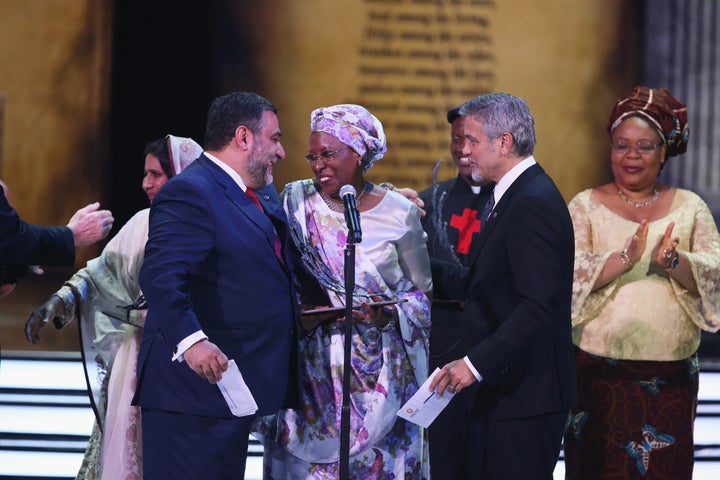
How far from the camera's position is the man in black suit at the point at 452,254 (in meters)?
3.76

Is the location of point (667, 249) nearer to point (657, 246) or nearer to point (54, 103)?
point (657, 246)

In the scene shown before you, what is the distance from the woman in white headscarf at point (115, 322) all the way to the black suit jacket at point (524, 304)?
144 cm

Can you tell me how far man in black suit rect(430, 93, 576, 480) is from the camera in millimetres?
2795

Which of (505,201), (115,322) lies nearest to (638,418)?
(505,201)

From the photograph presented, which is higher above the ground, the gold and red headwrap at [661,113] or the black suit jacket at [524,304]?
the gold and red headwrap at [661,113]

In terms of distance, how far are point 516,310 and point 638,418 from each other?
114cm

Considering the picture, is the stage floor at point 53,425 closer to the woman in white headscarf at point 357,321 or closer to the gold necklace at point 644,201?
the woman in white headscarf at point 357,321

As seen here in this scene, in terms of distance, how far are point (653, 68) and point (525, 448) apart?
15.9 ft

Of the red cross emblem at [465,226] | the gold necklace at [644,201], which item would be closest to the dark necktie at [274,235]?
the red cross emblem at [465,226]

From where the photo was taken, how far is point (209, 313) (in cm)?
291

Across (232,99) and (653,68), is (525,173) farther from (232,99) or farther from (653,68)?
(653,68)

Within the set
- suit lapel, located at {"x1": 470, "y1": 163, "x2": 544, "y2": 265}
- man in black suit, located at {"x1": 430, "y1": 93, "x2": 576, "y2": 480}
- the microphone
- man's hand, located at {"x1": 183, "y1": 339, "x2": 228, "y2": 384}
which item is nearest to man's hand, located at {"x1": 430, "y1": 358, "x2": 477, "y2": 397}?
man in black suit, located at {"x1": 430, "y1": 93, "x2": 576, "y2": 480}

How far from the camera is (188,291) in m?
2.82

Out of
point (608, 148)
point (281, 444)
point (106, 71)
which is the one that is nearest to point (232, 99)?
point (281, 444)
